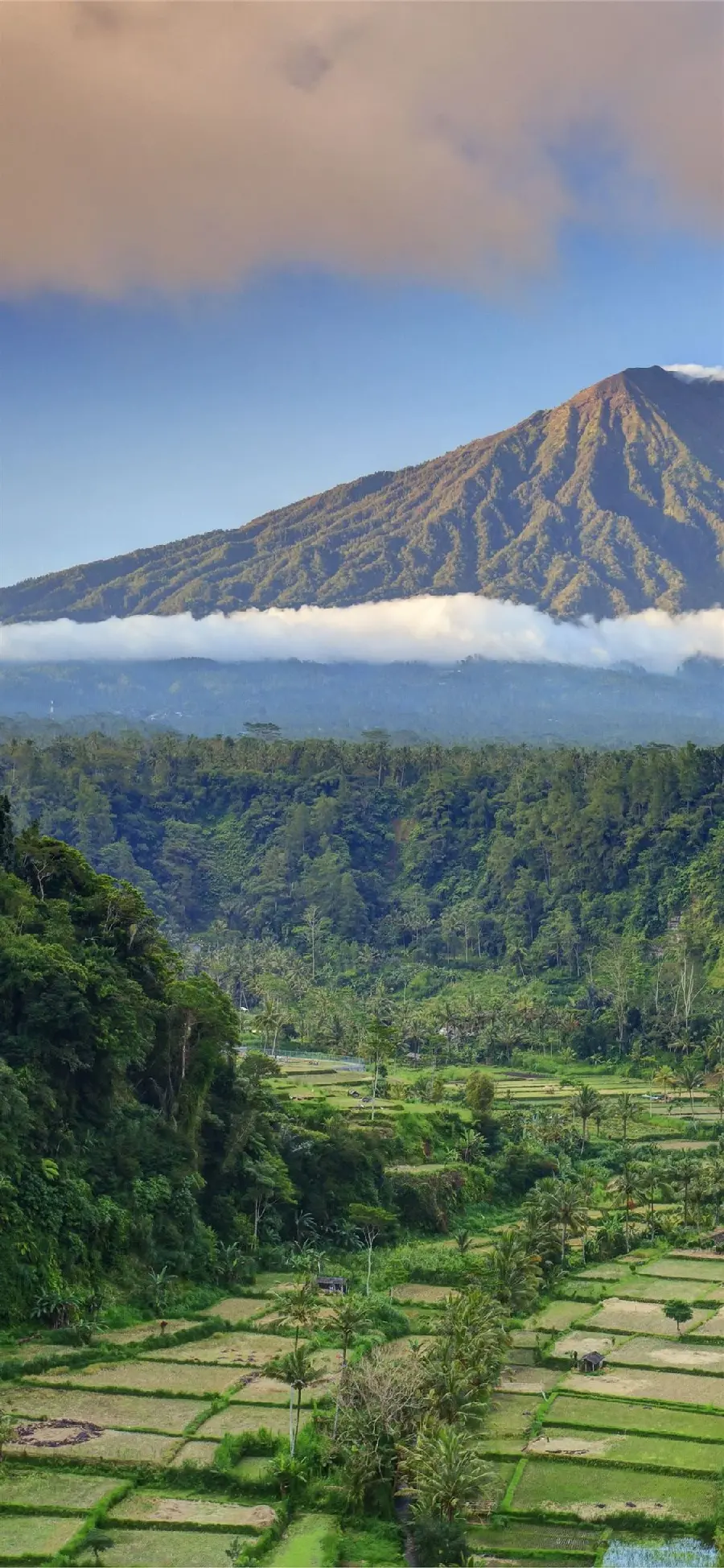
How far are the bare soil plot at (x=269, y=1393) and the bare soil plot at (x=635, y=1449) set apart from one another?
4132 millimetres

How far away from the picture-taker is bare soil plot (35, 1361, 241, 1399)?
99.4ft

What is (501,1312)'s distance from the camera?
107 feet

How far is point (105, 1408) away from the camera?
96.0 ft

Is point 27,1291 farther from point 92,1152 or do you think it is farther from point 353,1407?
point 353,1407

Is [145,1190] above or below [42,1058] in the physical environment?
Result: below

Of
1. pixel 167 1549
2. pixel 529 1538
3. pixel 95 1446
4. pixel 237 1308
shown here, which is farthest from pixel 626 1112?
pixel 167 1549

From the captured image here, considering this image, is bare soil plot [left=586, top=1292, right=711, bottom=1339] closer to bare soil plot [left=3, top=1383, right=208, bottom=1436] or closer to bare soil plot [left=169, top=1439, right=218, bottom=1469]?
bare soil plot [left=3, top=1383, right=208, bottom=1436]

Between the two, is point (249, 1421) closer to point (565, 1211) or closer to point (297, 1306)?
point (297, 1306)

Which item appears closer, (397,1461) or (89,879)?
(397,1461)

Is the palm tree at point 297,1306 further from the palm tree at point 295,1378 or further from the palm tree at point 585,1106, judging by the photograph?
the palm tree at point 585,1106

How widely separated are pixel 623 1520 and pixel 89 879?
21499 millimetres

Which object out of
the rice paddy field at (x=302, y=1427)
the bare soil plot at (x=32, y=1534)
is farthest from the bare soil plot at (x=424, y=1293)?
the bare soil plot at (x=32, y=1534)

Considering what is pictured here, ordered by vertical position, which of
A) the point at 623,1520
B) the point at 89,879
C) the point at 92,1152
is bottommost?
the point at 623,1520

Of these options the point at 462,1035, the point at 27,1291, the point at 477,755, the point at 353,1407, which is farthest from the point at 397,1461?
the point at 477,755
